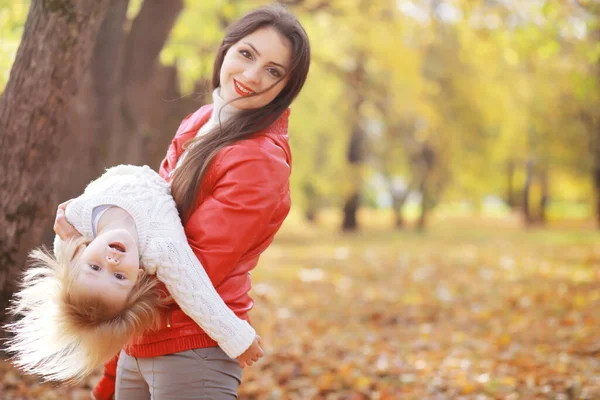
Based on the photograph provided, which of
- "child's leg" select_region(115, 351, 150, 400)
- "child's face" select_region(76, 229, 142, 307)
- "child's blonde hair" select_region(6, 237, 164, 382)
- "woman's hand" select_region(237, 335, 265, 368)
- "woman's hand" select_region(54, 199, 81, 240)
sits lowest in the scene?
"child's leg" select_region(115, 351, 150, 400)

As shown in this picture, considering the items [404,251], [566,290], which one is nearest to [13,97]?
[566,290]

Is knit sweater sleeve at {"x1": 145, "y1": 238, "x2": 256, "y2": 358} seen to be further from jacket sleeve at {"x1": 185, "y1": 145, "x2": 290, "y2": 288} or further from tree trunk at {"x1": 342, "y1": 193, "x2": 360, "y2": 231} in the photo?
tree trunk at {"x1": 342, "y1": 193, "x2": 360, "y2": 231}

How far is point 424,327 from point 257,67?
6.32m

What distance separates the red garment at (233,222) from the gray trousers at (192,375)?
29mm

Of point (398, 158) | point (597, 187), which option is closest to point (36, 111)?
point (398, 158)

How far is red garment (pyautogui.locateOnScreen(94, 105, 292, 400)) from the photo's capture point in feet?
7.38

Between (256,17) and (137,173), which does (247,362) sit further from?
(256,17)

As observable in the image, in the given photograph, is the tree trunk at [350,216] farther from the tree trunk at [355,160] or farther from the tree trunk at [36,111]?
the tree trunk at [36,111]

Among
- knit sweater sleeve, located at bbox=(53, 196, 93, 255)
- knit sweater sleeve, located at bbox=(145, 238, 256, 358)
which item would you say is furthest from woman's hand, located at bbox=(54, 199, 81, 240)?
knit sweater sleeve, located at bbox=(145, 238, 256, 358)

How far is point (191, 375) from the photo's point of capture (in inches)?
90.4

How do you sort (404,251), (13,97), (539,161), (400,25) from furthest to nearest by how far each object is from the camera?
(539,161), (404,251), (400,25), (13,97)

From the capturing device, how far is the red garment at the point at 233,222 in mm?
2250

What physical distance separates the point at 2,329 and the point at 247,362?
6.67 feet

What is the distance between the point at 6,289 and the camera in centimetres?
376
